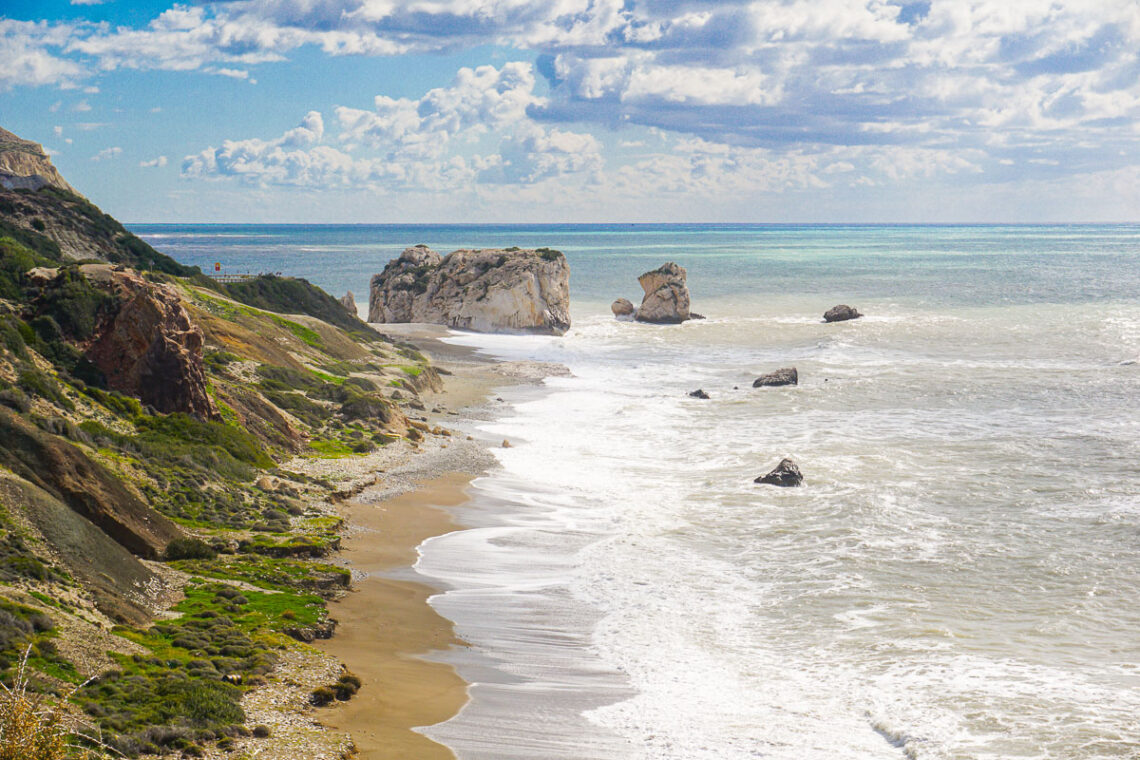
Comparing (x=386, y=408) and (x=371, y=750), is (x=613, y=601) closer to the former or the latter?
(x=371, y=750)

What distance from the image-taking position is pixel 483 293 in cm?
7300

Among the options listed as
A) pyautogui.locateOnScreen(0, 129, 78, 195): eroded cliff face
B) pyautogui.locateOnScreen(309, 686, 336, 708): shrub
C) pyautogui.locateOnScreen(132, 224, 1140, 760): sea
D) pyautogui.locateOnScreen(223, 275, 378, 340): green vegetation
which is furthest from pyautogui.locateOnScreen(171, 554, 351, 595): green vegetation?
pyautogui.locateOnScreen(0, 129, 78, 195): eroded cliff face

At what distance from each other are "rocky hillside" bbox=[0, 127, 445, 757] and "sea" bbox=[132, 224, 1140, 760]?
351cm

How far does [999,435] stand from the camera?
1396 inches

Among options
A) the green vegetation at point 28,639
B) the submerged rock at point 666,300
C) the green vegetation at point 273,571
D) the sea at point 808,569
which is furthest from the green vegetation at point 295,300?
the green vegetation at point 28,639

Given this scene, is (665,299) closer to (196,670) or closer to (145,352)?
(145,352)

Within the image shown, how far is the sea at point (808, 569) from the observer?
1480cm

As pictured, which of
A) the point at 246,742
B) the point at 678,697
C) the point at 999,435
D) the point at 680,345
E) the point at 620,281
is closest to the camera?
the point at 246,742

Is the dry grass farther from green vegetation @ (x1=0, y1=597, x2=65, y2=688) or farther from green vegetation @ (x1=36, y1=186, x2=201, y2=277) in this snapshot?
green vegetation @ (x1=36, y1=186, x2=201, y2=277)

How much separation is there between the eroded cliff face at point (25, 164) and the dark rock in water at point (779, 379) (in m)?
48.6

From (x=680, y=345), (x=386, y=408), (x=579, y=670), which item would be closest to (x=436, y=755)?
(x=579, y=670)

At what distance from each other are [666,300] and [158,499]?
58943 millimetres

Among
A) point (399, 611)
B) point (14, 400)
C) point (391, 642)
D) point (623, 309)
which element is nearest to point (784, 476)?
point (399, 611)

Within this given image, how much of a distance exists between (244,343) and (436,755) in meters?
28.1
